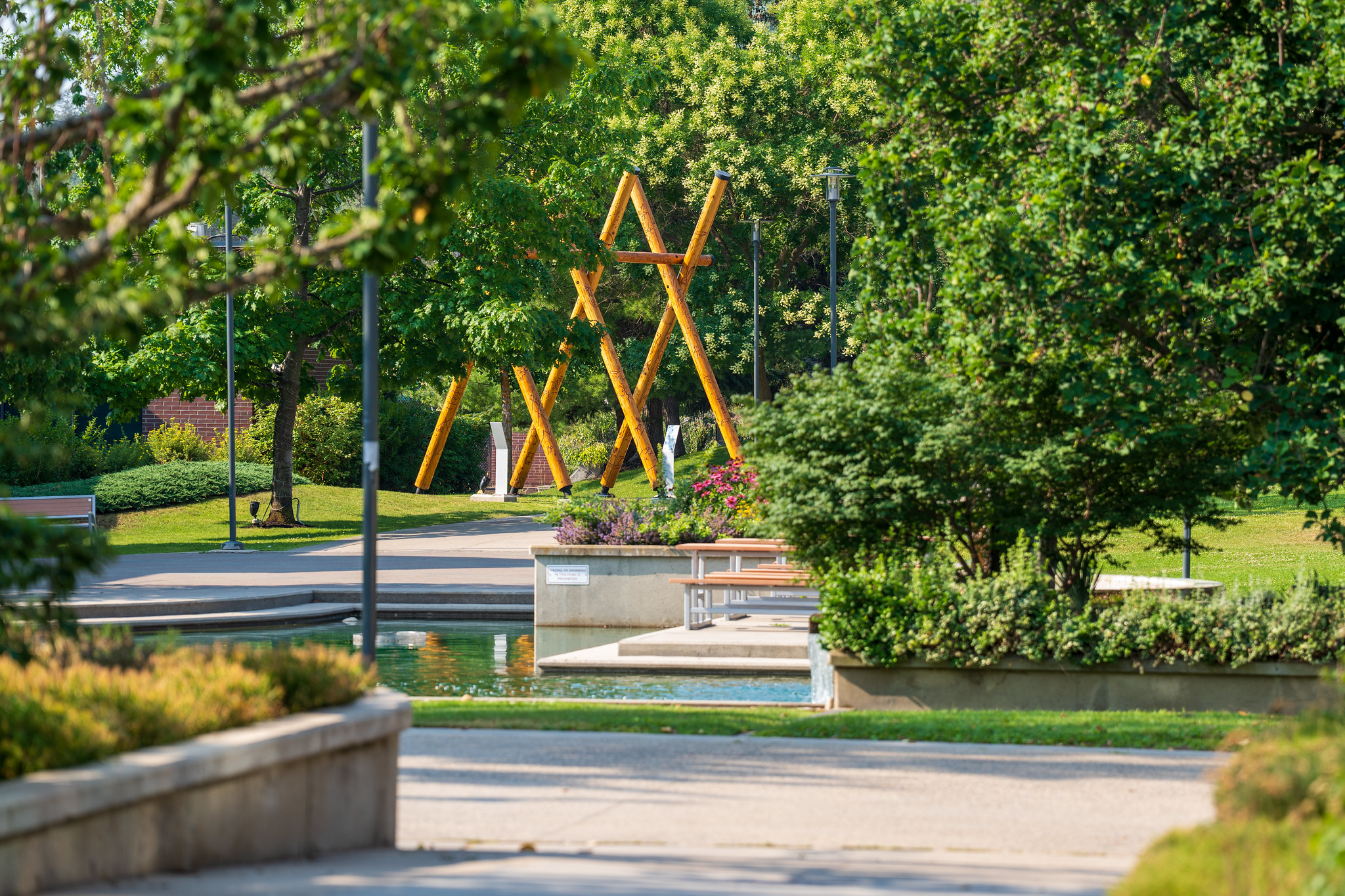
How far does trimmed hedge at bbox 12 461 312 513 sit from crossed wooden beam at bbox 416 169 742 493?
513cm

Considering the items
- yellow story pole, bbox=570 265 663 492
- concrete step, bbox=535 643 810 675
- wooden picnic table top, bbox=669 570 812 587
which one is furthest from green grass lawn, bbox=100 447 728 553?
concrete step, bbox=535 643 810 675

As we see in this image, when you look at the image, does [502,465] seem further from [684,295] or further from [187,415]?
[187,415]

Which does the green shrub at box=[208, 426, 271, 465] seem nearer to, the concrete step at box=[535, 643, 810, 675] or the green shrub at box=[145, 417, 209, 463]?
the green shrub at box=[145, 417, 209, 463]

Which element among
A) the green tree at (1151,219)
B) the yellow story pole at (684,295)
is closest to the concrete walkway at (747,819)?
the green tree at (1151,219)

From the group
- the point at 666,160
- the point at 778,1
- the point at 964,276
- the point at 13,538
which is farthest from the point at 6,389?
the point at 778,1

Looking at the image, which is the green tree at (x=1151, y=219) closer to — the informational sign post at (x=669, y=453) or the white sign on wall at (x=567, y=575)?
the white sign on wall at (x=567, y=575)

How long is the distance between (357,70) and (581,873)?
11.0 ft

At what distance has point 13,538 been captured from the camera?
5.68 meters

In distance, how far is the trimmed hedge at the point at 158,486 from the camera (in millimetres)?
33531

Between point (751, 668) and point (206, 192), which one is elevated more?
point (206, 192)

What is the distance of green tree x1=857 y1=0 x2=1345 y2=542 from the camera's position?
11.5 m

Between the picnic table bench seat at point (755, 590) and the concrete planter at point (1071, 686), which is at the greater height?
the picnic table bench seat at point (755, 590)

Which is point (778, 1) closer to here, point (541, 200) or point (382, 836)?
point (541, 200)

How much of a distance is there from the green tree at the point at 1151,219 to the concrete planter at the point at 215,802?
738 centimetres
